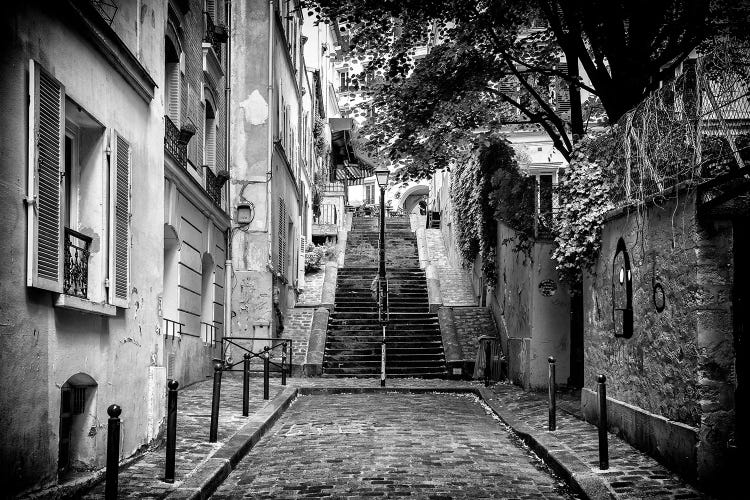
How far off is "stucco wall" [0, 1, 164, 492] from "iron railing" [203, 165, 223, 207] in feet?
26.5

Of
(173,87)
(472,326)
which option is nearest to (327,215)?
(472,326)

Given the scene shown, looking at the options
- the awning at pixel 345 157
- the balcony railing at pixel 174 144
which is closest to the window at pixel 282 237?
the balcony railing at pixel 174 144

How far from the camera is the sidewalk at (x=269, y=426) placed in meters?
7.39

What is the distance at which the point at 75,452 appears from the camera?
7598 millimetres

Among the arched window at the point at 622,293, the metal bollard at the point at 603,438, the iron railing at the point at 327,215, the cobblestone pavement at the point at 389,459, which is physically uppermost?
the iron railing at the point at 327,215

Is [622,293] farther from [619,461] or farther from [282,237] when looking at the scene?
[282,237]

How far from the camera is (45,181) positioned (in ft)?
21.7

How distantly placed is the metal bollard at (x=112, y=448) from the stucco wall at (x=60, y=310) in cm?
66

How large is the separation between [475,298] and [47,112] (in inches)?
812

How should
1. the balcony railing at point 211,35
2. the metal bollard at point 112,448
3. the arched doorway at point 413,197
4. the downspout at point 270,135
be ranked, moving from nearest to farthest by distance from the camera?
the metal bollard at point 112,448
the balcony railing at point 211,35
the downspout at point 270,135
the arched doorway at point 413,197

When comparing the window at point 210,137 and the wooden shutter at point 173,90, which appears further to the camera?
the window at point 210,137

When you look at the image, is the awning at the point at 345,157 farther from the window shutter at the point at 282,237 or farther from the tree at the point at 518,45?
the tree at the point at 518,45

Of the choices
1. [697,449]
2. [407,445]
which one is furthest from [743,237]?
[407,445]

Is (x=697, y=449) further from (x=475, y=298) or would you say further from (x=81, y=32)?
(x=475, y=298)
